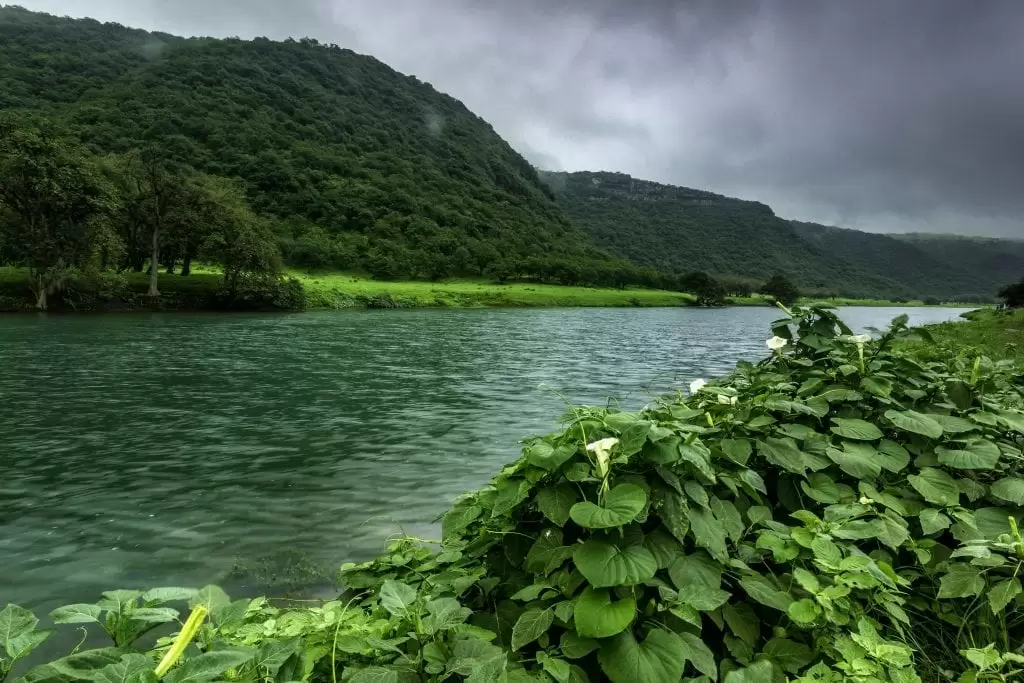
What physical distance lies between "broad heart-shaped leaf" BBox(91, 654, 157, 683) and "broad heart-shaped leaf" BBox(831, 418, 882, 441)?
4.38m

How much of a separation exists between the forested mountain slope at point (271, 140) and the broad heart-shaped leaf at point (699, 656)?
359 ft

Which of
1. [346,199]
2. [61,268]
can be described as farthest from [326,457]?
[346,199]

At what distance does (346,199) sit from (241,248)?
79.9 m

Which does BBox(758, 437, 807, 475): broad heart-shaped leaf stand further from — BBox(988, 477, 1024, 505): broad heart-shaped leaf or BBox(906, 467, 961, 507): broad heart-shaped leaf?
BBox(988, 477, 1024, 505): broad heart-shaped leaf

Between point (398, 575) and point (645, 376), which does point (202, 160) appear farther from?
point (398, 575)

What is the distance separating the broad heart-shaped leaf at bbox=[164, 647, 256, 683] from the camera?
76.1 inches

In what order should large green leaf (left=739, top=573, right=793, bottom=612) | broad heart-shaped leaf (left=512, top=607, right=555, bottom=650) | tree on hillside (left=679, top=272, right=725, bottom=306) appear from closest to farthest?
broad heart-shaped leaf (left=512, top=607, right=555, bottom=650) → large green leaf (left=739, top=573, right=793, bottom=612) → tree on hillside (left=679, top=272, right=725, bottom=306)

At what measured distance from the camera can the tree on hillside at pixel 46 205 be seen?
45969 millimetres

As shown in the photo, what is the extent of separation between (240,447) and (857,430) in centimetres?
1176

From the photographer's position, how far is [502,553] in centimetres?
377

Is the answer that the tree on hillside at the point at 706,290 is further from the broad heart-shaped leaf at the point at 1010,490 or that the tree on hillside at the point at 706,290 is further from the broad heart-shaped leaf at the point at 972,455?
the broad heart-shaped leaf at the point at 1010,490

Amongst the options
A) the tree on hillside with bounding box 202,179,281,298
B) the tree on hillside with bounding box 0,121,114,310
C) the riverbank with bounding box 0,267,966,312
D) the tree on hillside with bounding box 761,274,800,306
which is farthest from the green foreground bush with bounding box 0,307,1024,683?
the tree on hillside with bounding box 761,274,800,306

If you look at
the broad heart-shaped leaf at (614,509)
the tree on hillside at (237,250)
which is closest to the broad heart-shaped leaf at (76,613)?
the broad heart-shaped leaf at (614,509)

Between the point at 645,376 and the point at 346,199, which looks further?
the point at 346,199
